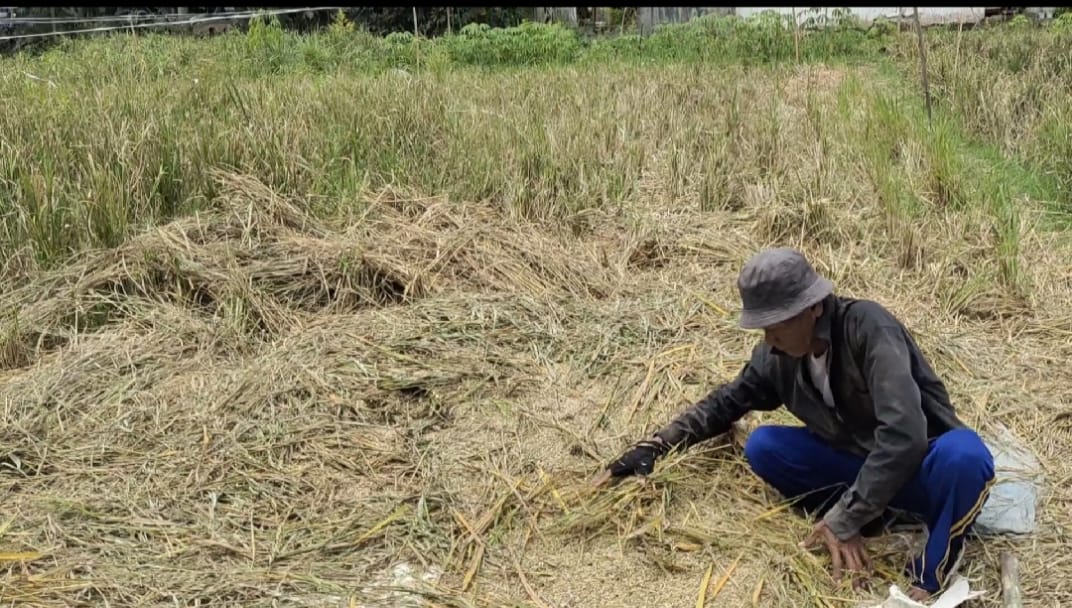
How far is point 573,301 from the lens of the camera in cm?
375

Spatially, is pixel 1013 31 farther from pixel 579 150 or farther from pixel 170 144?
pixel 170 144

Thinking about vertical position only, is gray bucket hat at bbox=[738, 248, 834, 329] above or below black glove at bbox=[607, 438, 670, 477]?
above

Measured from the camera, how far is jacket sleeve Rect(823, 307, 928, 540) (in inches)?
80.2

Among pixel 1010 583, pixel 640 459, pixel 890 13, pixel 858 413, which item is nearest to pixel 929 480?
pixel 858 413

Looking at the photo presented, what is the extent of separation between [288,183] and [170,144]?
592 millimetres

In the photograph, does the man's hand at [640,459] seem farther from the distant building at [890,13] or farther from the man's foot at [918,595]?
the distant building at [890,13]

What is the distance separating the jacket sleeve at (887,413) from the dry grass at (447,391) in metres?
0.31

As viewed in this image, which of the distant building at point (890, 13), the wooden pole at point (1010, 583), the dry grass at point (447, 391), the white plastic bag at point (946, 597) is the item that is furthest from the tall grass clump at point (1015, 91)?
the distant building at point (890, 13)

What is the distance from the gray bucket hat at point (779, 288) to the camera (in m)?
2.04

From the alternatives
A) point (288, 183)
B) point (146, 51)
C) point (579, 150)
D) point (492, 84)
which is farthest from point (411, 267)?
point (146, 51)

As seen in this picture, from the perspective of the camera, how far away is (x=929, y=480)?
215 cm

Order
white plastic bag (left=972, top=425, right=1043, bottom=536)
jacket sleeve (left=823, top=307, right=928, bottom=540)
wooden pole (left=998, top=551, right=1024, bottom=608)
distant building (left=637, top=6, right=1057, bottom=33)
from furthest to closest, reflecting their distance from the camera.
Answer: distant building (left=637, top=6, right=1057, bottom=33) < white plastic bag (left=972, top=425, right=1043, bottom=536) < wooden pole (left=998, top=551, right=1024, bottom=608) < jacket sleeve (left=823, top=307, right=928, bottom=540)

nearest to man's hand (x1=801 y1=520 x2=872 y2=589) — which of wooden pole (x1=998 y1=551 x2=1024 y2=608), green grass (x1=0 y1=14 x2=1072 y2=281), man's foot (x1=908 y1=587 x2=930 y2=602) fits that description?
man's foot (x1=908 y1=587 x2=930 y2=602)

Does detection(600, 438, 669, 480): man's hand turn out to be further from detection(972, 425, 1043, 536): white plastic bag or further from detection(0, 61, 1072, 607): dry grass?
detection(972, 425, 1043, 536): white plastic bag
